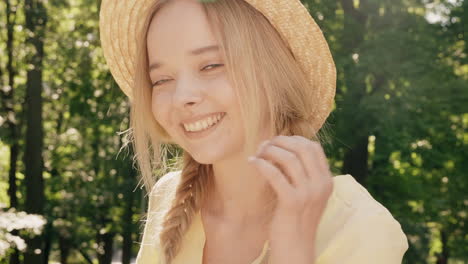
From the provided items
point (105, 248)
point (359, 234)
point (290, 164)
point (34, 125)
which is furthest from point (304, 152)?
point (105, 248)

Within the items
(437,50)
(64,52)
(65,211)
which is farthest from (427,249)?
(64,52)

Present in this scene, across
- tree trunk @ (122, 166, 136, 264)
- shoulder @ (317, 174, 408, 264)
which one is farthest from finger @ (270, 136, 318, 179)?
tree trunk @ (122, 166, 136, 264)

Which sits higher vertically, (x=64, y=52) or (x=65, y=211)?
(x=64, y=52)

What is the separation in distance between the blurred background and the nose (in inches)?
333

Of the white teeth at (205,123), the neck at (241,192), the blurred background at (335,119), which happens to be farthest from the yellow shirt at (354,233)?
the blurred background at (335,119)

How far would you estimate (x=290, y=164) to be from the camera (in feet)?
5.22

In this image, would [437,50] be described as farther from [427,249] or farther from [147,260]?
[147,260]

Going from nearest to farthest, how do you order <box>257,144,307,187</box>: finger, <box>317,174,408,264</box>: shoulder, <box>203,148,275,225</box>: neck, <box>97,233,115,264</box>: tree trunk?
<box>257,144,307,187</box>: finger
<box>317,174,408,264</box>: shoulder
<box>203,148,275,225</box>: neck
<box>97,233,115,264</box>: tree trunk

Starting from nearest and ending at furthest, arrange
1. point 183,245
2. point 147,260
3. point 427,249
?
point 183,245 → point 147,260 → point 427,249

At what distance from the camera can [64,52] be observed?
15.3 meters

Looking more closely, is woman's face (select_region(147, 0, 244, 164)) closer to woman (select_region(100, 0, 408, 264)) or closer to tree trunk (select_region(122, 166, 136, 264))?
woman (select_region(100, 0, 408, 264))

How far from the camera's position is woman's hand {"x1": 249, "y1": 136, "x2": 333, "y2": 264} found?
1593 mm

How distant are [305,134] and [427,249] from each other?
550 inches

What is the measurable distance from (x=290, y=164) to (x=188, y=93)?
64 cm
